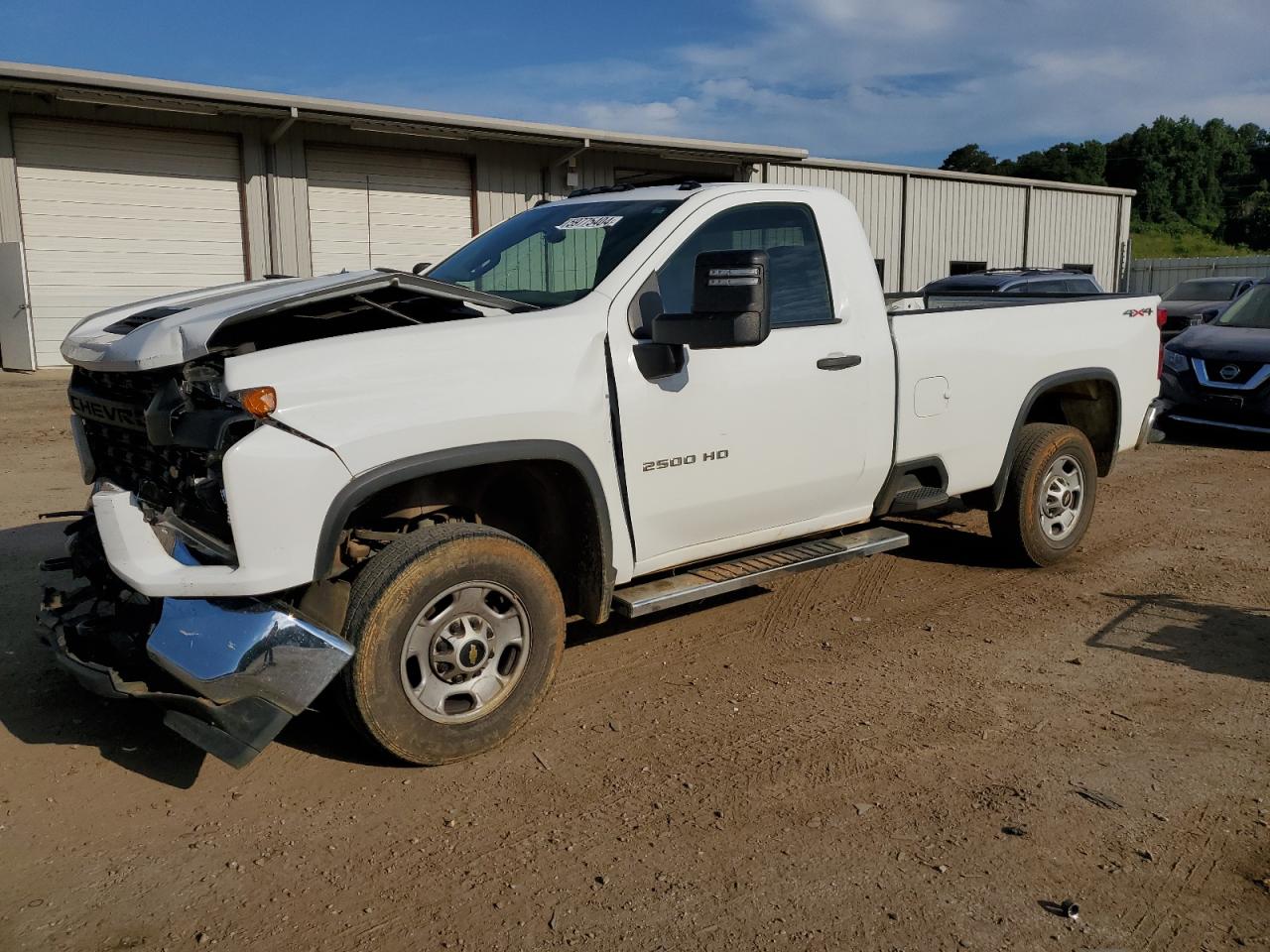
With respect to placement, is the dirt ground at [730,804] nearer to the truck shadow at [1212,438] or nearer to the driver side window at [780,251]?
the driver side window at [780,251]

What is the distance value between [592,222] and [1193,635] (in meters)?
3.52

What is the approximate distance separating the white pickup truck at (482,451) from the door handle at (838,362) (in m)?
0.02

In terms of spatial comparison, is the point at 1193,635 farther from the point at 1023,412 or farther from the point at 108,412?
the point at 108,412

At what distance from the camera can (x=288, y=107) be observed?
15.4 m

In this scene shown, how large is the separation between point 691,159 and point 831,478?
1637 cm

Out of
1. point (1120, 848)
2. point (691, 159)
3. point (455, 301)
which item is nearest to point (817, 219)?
point (455, 301)

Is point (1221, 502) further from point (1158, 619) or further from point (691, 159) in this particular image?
point (691, 159)

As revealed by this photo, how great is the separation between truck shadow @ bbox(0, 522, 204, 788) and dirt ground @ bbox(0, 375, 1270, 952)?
0.02 m

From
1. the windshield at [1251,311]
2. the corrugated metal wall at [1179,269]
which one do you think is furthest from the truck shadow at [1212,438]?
the corrugated metal wall at [1179,269]

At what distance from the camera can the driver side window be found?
482 cm

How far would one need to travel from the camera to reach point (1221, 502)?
8.73 meters

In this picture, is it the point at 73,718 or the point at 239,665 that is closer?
the point at 239,665

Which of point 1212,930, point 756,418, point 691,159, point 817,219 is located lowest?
point 1212,930

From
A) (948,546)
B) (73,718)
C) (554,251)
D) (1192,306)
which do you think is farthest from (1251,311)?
(73,718)
